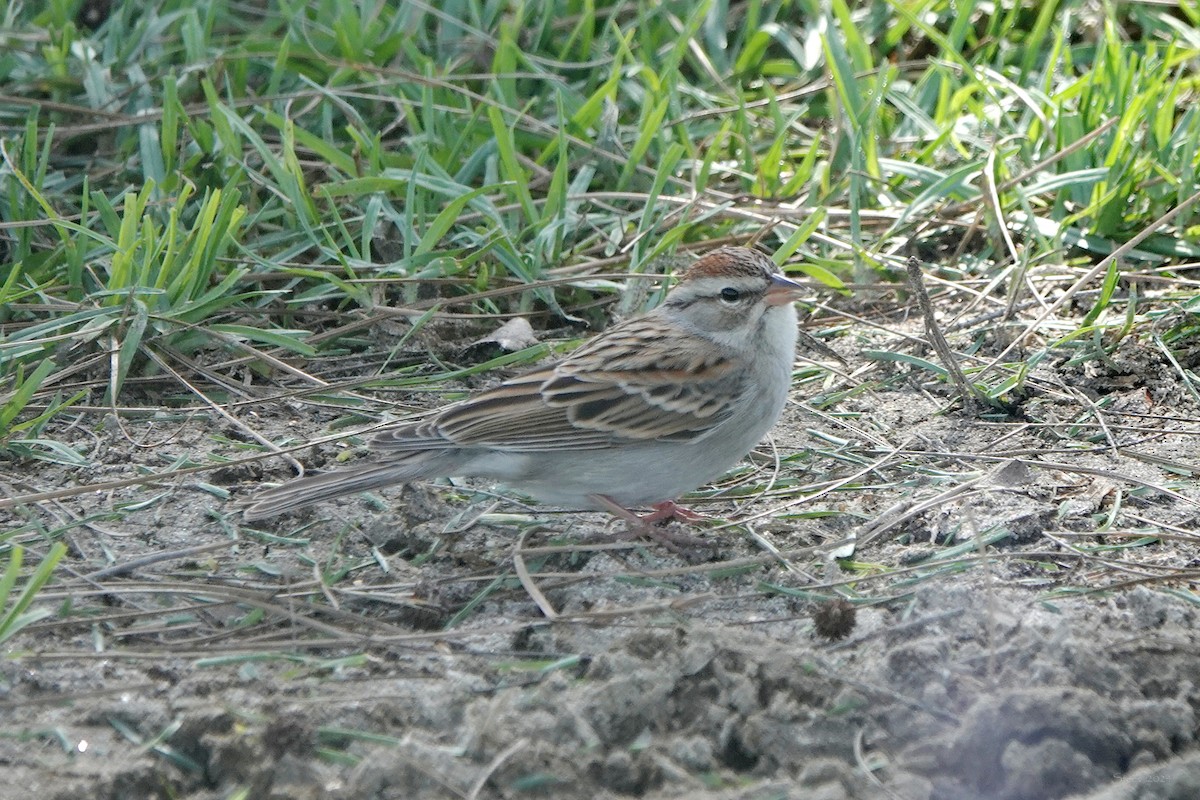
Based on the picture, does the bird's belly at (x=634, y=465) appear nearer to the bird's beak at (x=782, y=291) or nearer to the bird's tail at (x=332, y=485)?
the bird's tail at (x=332, y=485)

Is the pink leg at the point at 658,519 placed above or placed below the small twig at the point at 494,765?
below

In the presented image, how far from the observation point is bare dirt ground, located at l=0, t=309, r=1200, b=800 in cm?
303

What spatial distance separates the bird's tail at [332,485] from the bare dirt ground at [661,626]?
0.51 feet

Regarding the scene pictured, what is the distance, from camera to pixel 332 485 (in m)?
4.12

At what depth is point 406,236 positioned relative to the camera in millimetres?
5566

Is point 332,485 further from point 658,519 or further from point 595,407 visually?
point 658,519

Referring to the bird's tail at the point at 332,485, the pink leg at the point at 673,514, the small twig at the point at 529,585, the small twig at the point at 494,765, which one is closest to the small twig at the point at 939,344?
the pink leg at the point at 673,514

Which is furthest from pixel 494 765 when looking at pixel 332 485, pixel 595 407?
pixel 595 407

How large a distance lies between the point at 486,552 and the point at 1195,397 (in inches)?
98.4

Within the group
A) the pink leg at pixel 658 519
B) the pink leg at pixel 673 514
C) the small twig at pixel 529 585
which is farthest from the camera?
the pink leg at pixel 673 514

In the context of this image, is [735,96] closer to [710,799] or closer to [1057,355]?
[1057,355]

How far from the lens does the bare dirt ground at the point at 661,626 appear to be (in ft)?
9.93

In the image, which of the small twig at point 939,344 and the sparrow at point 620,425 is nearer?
the sparrow at point 620,425

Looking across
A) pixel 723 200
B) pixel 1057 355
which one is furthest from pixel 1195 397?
pixel 723 200
